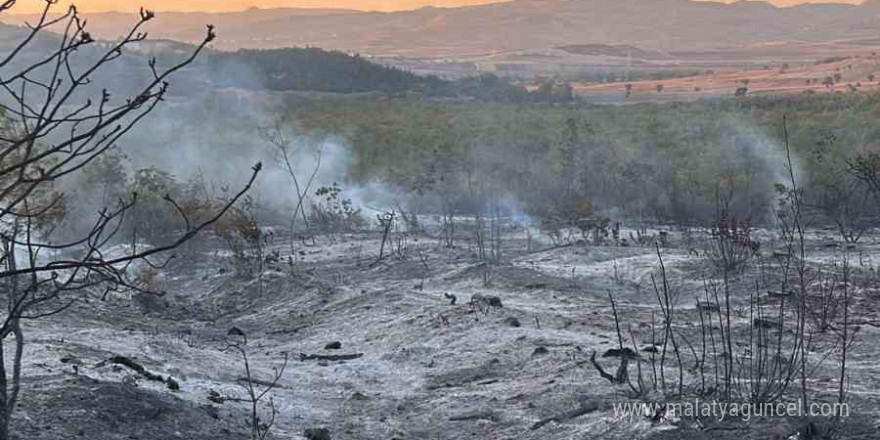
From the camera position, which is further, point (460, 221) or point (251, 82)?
point (251, 82)

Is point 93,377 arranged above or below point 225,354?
above

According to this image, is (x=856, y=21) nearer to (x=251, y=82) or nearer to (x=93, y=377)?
(x=251, y=82)

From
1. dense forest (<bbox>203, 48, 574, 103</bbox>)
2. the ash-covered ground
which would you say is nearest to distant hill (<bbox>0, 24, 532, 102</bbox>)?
dense forest (<bbox>203, 48, 574, 103</bbox>)

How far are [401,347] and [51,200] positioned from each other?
23.3ft

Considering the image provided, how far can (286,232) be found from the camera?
19.2 meters

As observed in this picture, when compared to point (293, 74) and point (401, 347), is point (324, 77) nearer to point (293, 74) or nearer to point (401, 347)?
point (293, 74)

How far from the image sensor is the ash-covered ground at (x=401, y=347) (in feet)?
19.8

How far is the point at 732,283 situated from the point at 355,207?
1308 cm

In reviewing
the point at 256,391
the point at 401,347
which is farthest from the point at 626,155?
the point at 256,391

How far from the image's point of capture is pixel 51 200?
14055 mm

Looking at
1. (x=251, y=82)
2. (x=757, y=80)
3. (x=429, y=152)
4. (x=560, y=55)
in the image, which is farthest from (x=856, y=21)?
(x=429, y=152)

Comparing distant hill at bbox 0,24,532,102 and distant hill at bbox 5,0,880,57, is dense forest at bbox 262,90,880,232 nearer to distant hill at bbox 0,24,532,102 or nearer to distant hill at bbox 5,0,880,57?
distant hill at bbox 0,24,532,102

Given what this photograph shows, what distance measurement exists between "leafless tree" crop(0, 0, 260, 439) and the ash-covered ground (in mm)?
556

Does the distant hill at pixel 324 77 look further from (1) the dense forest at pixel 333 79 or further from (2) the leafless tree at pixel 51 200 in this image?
(2) the leafless tree at pixel 51 200
